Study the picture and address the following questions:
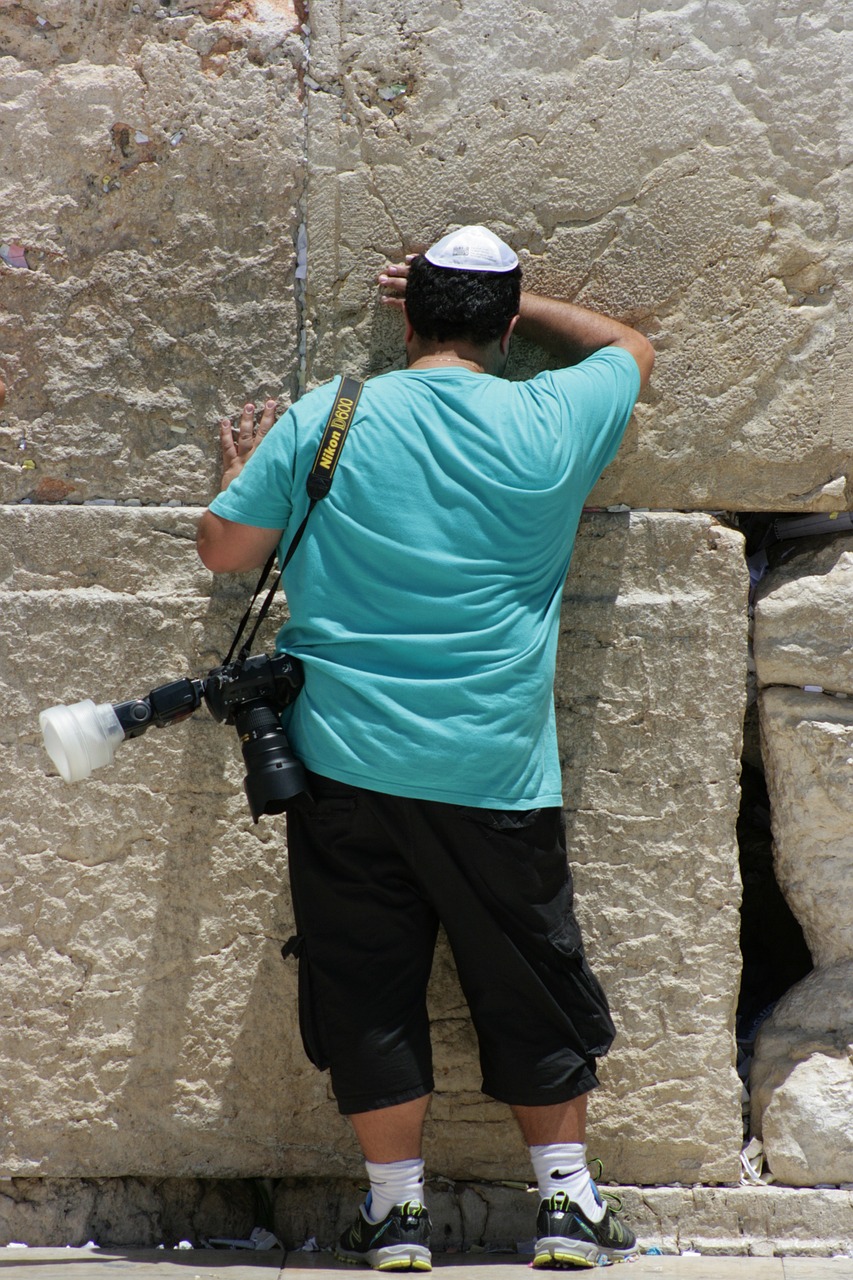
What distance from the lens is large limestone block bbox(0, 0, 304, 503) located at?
2.24m

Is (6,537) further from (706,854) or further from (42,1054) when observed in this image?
(706,854)

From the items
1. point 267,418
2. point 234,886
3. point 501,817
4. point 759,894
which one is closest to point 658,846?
point 501,817

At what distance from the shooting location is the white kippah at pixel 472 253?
2029 millimetres

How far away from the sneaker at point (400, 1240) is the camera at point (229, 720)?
0.75 metres

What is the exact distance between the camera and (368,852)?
1971 mm

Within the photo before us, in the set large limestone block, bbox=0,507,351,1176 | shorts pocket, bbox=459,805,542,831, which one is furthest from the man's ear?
shorts pocket, bbox=459,805,542,831

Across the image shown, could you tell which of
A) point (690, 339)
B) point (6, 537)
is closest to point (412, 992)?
point (6, 537)

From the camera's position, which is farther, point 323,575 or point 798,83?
point 798,83

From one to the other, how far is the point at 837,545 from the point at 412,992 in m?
1.29

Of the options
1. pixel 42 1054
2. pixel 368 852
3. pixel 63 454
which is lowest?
pixel 42 1054

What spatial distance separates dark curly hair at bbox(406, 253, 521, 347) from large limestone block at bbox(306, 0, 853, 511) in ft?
0.76

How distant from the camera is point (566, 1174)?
2.01m

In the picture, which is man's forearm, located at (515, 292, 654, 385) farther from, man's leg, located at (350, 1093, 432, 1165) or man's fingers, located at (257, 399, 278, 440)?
man's leg, located at (350, 1093, 432, 1165)

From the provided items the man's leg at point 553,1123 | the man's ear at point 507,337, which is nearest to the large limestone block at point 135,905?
the man's leg at point 553,1123
